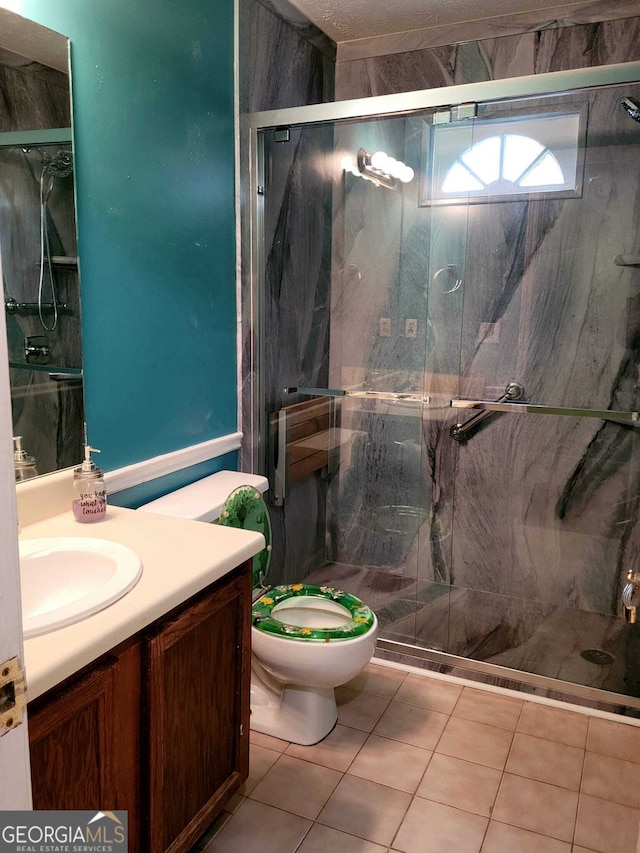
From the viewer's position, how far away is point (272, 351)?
278 centimetres

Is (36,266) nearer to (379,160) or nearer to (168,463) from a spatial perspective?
Result: (168,463)

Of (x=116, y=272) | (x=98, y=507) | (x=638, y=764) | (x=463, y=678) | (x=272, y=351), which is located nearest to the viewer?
(x=98, y=507)

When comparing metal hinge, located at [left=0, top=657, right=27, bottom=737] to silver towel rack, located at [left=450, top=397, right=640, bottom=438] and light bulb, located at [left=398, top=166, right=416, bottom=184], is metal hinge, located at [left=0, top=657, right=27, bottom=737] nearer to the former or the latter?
silver towel rack, located at [left=450, top=397, right=640, bottom=438]

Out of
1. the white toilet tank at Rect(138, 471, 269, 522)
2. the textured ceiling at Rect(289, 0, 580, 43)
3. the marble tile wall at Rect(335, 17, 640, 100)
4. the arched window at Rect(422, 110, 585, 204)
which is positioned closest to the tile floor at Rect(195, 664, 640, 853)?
the white toilet tank at Rect(138, 471, 269, 522)

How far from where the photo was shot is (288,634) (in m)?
1.99

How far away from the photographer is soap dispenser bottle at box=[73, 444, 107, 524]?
1.70 metres

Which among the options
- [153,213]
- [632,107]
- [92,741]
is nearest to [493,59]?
[632,107]

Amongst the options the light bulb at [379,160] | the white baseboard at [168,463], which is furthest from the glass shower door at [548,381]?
the white baseboard at [168,463]

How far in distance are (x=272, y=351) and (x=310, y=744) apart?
146cm

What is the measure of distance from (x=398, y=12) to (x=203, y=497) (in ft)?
6.74

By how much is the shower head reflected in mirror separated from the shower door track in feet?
6.94

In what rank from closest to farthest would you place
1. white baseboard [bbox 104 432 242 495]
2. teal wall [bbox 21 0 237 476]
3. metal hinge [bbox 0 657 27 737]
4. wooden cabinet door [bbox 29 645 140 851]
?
1. metal hinge [bbox 0 657 27 737]
2. wooden cabinet door [bbox 29 645 140 851]
3. teal wall [bbox 21 0 237 476]
4. white baseboard [bbox 104 432 242 495]

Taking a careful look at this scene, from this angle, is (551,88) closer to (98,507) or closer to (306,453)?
(306,453)

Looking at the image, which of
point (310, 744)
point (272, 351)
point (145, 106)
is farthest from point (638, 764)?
point (145, 106)
